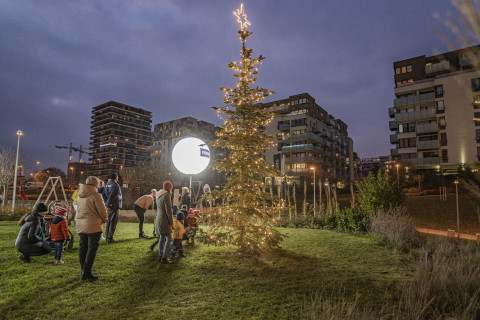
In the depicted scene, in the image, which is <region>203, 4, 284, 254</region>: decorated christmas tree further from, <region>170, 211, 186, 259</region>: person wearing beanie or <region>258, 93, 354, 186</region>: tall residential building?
<region>258, 93, 354, 186</region>: tall residential building

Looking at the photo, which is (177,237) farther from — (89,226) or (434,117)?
(434,117)

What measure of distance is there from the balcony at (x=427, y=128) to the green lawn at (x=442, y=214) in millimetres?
22665

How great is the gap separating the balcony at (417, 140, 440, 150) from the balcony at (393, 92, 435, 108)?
694cm

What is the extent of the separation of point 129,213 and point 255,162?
1509 cm

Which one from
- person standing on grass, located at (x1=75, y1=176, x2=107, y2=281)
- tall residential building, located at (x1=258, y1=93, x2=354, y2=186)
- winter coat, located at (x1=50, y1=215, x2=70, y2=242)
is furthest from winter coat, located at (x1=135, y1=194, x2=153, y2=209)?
tall residential building, located at (x1=258, y1=93, x2=354, y2=186)

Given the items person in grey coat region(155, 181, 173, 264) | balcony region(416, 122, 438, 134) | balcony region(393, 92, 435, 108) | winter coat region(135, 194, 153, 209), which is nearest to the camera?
person in grey coat region(155, 181, 173, 264)

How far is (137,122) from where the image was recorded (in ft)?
443

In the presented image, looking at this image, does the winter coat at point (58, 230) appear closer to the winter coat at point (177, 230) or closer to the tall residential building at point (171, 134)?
the winter coat at point (177, 230)

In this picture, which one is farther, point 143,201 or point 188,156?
point 188,156

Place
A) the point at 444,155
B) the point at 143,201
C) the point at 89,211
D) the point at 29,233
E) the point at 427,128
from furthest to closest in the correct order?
the point at 427,128 → the point at 444,155 → the point at 143,201 → the point at 29,233 → the point at 89,211

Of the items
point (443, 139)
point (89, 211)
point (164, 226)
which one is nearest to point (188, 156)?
point (164, 226)

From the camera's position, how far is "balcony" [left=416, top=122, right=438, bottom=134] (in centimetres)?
4469

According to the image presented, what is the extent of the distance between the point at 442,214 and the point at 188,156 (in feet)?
63.1

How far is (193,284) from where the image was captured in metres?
5.78
